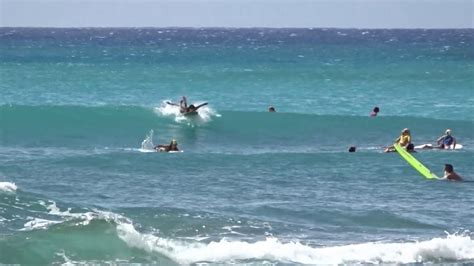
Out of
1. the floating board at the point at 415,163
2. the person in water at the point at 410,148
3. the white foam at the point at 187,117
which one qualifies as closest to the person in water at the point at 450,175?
the floating board at the point at 415,163

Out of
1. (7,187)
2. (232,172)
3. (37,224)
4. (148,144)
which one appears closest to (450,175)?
(232,172)

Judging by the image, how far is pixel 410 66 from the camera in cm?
6862

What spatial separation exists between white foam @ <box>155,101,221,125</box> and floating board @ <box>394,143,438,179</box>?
9.52m

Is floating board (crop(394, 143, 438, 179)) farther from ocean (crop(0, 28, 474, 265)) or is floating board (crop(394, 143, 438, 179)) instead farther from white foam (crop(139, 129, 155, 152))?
white foam (crop(139, 129, 155, 152))

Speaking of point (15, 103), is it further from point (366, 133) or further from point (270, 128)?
point (366, 133)

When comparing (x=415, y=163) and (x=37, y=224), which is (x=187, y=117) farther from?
(x=37, y=224)

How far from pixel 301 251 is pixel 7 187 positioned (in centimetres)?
779

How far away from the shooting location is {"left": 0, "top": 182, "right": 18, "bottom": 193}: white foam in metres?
24.5

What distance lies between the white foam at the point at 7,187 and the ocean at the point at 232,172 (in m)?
0.05

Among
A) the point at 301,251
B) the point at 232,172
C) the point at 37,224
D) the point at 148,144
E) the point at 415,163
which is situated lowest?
the point at 301,251

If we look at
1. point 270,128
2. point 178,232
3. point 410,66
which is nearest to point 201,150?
point 270,128

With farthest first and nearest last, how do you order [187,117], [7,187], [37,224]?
[187,117] < [7,187] < [37,224]

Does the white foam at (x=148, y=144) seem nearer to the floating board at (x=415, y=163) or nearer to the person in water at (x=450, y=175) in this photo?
the floating board at (x=415, y=163)

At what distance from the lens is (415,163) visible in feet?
96.5
